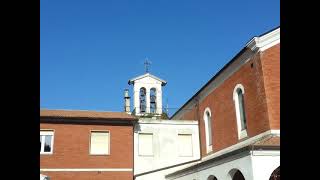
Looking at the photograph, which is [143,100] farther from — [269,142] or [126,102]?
[269,142]

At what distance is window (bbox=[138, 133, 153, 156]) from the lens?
2647cm

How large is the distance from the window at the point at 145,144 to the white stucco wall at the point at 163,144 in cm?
20

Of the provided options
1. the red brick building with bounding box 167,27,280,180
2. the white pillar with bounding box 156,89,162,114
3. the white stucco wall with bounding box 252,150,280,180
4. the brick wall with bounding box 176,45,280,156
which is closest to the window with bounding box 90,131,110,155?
the red brick building with bounding box 167,27,280,180

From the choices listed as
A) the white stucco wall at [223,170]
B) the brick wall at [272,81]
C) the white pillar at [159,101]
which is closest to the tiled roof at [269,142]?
the white stucco wall at [223,170]

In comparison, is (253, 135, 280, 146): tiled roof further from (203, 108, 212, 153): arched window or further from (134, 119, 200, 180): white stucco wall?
(134, 119, 200, 180): white stucco wall

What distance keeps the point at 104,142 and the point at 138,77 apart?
736 centimetres

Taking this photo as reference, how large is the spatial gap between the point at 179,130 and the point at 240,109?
749cm

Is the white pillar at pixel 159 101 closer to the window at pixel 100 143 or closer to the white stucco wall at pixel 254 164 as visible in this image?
the window at pixel 100 143

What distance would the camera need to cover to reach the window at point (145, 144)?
1042 inches

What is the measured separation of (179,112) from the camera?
A: 32.2m

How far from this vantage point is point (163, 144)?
27.2 m

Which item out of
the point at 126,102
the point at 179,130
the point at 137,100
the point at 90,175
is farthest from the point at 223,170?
the point at 126,102
